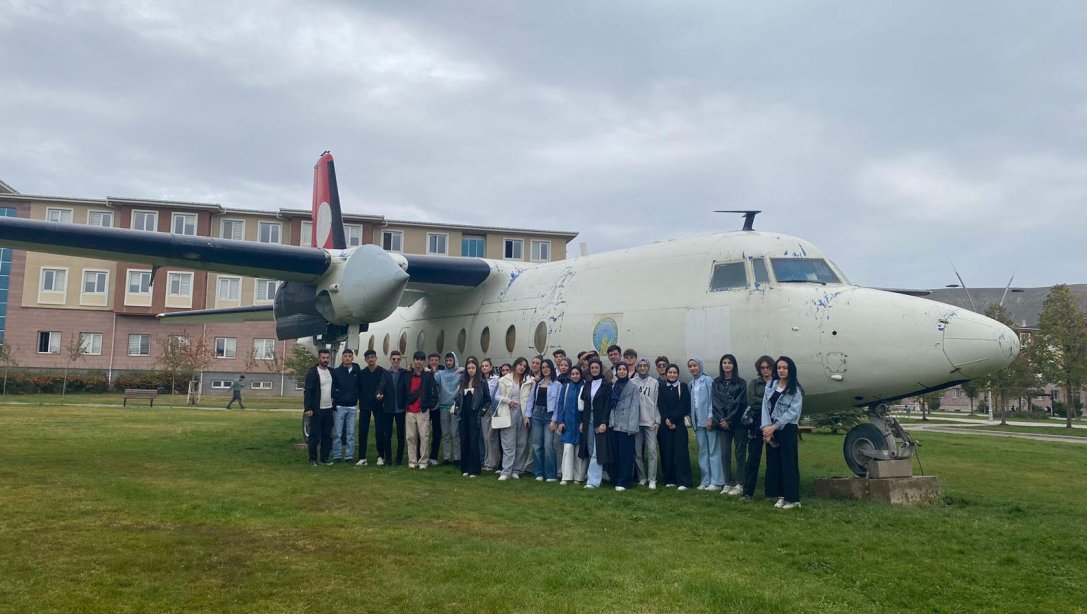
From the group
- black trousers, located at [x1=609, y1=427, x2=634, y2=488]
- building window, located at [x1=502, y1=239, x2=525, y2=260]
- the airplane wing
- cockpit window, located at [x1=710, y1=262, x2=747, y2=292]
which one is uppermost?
building window, located at [x1=502, y1=239, x2=525, y2=260]

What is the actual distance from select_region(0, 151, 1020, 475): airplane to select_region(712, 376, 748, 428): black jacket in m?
0.31

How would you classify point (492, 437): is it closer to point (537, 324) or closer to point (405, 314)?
point (537, 324)

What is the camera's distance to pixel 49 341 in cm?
4900

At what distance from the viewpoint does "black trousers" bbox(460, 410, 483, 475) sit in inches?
440

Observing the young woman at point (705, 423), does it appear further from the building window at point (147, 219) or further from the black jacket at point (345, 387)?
the building window at point (147, 219)

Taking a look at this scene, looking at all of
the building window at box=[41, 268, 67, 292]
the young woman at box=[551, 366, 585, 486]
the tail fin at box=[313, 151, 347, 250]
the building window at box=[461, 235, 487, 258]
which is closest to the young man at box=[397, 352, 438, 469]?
the young woman at box=[551, 366, 585, 486]

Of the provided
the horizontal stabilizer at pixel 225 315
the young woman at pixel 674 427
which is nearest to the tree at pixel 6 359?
the horizontal stabilizer at pixel 225 315

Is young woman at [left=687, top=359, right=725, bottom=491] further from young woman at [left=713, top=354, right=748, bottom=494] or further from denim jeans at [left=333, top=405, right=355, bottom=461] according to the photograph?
denim jeans at [left=333, top=405, right=355, bottom=461]

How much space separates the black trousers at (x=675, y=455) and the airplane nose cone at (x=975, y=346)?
11.1 ft

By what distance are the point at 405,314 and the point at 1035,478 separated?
12430 millimetres

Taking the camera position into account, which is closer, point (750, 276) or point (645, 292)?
point (750, 276)

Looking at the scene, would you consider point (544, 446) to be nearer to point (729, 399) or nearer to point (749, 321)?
point (729, 399)

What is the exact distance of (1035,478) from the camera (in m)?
12.8

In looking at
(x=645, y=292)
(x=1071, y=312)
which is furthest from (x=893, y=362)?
(x=1071, y=312)
